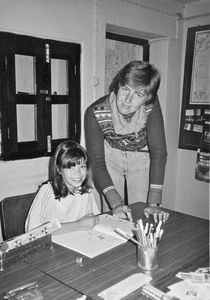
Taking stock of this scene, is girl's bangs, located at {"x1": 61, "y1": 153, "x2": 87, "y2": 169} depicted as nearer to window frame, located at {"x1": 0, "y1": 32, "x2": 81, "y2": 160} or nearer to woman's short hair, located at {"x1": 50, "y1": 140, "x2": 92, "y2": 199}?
woman's short hair, located at {"x1": 50, "y1": 140, "x2": 92, "y2": 199}

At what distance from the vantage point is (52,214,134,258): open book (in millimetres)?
1088

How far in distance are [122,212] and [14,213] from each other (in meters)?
0.46

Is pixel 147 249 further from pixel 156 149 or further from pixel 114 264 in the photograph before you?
pixel 156 149

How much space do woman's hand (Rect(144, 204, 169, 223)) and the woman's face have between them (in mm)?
477

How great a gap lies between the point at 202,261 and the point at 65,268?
43cm

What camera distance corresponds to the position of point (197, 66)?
2.88 m

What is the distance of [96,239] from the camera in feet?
3.83

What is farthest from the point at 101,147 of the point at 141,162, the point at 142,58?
the point at 142,58

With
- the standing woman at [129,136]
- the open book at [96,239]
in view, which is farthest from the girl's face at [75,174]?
the open book at [96,239]

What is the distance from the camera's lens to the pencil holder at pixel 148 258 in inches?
38.1

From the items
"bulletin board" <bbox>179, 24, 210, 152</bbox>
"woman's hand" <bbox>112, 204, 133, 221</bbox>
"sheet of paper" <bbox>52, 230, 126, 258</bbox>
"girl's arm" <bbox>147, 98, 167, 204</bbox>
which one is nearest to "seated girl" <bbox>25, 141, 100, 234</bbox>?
"woman's hand" <bbox>112, 204, 133, 221</bbox>

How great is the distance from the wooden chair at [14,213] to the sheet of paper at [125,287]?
66 cm

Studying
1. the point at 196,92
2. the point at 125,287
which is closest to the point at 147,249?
the point at 125,287

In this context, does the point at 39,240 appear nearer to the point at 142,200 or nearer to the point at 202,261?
the point at 202,261
